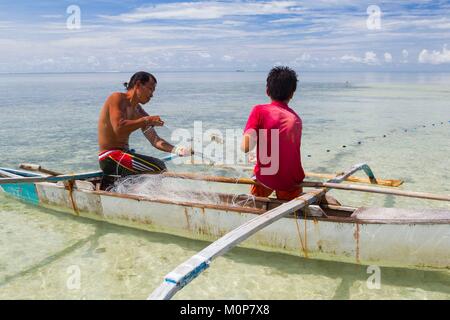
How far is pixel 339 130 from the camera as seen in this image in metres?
16.8

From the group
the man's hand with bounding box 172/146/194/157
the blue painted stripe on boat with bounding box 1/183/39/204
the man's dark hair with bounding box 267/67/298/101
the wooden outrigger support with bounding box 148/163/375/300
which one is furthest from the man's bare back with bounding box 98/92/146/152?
the wooden outrigger support with bounding box 148/163/375/300

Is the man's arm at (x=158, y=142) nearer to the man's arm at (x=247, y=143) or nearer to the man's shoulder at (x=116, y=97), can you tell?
the man's shoulder at (x=116, y=97)

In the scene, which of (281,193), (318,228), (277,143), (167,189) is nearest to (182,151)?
(167,189)

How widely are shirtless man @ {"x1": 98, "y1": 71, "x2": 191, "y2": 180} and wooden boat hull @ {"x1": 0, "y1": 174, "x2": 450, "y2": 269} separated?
0.54 m

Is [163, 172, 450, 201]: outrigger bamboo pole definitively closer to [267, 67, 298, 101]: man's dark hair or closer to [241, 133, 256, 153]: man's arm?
[241, 133, 256, 153]: man's arm

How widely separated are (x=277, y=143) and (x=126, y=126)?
7.63 ft

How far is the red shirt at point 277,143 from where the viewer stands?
4.52 meters

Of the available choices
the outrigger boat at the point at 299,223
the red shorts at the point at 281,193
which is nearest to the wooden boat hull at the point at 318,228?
the outrigger boat at the point at 299,223

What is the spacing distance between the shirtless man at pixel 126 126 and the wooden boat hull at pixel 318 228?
0.54 m

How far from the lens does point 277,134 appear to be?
4594mm

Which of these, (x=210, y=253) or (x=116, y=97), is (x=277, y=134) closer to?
(x=210, y=253)
